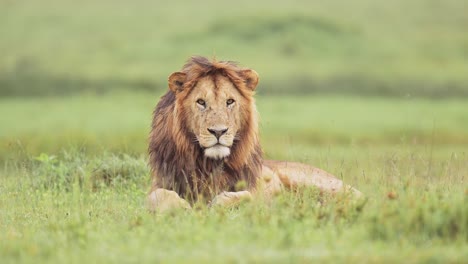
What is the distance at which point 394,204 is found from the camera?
19.5 ft

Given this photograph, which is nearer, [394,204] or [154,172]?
[394,204]

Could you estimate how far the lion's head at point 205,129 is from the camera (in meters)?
7.10

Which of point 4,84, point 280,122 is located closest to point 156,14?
point 4,84

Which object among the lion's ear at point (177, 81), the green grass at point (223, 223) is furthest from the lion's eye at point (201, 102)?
the green grass at point (223, 223)

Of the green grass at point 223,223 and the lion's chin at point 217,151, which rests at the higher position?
the lion's chin at point 217,151

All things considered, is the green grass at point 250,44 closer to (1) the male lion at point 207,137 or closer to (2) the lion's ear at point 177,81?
(1) the male lion at point 207,137

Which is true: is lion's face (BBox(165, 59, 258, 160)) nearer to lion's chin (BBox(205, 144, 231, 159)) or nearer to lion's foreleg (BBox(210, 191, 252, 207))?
lion's chin (BBox(205, 144, 231, 159))

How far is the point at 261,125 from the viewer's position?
787 cm

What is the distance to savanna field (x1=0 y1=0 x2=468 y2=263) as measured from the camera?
18.0 feet

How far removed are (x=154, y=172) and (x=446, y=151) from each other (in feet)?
31.9

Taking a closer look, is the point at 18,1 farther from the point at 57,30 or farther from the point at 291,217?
the point at 291,217

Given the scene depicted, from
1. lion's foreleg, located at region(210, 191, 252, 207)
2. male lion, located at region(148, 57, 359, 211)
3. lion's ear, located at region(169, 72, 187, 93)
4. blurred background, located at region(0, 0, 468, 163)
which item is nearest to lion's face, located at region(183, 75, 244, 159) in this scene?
male lion, located at region(148, 57, 359, 211)

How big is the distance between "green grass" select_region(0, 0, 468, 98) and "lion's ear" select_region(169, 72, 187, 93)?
15991mm

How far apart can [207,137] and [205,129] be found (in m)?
0.06
